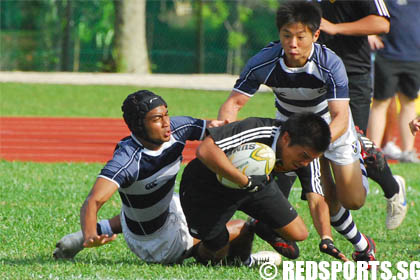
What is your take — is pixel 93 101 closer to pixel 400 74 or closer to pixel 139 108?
pixel 400 74

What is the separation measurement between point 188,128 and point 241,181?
0.68 m

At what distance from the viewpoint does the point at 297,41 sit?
527 cm

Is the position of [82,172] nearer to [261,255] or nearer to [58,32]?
[261,255]

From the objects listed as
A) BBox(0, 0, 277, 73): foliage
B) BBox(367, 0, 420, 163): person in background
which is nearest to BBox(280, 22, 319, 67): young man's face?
BBox(367, 0, 420, 163): person in background

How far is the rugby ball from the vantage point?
4816 mm

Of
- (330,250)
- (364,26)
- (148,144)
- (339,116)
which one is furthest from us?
(364,26)

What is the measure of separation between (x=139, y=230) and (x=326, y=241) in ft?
3.94

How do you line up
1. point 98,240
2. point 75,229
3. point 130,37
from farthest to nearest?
point 130,37, point 75,229, point 98,240

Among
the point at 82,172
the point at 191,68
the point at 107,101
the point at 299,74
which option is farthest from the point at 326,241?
the point at 191,68

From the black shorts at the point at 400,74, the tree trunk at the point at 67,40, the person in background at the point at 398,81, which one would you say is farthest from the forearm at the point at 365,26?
the tree trunk at the point at 67,40

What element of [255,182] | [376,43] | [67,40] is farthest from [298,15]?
[67,40]

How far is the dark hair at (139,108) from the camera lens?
5.02 meters

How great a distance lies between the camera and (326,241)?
16.6 feet

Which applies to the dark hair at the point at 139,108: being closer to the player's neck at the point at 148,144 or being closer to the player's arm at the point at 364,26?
the player's neck at the point at 148,144
